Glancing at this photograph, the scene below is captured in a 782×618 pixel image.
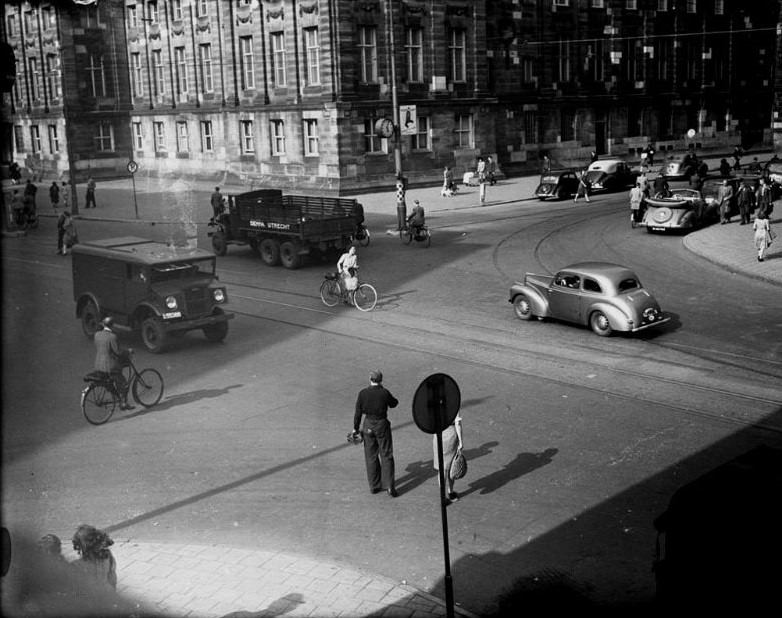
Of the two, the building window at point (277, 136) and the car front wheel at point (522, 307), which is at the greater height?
the building window at point (277, 136)

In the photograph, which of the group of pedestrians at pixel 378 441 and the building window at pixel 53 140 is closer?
the group of pedestrians at pixel 378 441

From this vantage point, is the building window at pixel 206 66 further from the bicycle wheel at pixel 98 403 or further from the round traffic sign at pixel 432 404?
the round traffic sign at pixel 432 404

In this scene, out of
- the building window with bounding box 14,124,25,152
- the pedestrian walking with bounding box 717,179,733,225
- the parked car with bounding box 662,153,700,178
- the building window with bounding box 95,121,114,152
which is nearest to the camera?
the pedestrian walking with bounding box 717,179,733,225

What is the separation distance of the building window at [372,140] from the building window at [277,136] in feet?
17.4

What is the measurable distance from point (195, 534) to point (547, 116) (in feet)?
175

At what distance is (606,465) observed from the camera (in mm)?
12312

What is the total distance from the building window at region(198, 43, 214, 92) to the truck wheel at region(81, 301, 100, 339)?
1560 inches

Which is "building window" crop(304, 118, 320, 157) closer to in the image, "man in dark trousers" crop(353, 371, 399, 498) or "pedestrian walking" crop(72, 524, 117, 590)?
"man in dark trousers" crop(353, 371, 399, 498)

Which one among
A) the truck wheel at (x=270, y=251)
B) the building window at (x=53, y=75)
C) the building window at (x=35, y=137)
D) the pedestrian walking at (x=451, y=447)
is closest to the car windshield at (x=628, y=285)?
the pedestrian walking at (x=451, y=447)

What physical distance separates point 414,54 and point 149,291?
3574 cm

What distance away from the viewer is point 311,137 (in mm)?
50125

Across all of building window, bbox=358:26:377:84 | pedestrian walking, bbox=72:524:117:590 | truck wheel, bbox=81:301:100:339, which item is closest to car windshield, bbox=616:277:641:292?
truck wheel, bbox=81:301:100:339

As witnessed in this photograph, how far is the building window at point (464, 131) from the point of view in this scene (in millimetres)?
53281

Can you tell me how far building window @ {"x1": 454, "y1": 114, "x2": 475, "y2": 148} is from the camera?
5328cm
